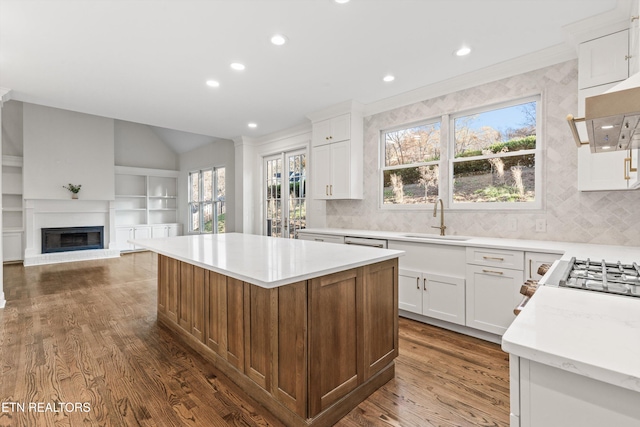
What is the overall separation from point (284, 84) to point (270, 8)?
1367 millimetres

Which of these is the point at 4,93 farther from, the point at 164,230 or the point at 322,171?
the point at 164,230

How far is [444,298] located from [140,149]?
355 inches

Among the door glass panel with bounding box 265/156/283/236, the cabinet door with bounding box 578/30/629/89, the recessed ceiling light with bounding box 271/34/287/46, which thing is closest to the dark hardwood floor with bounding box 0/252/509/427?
the cabinet door with bounding box 578/30/629/89

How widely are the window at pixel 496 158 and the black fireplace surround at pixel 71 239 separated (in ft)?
26.7

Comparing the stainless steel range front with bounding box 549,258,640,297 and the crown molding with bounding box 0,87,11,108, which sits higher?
the crown molding with bounding box 0,87,11,108

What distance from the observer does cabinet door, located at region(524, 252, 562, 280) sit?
2.37 metres

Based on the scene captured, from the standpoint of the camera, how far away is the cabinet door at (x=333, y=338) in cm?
160

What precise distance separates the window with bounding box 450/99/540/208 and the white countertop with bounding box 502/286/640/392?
2.35 meters

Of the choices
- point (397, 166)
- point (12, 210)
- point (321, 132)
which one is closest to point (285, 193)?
point (321, 132)

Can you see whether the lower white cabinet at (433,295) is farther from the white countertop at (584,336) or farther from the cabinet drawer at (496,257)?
the white countertop at (584,336)

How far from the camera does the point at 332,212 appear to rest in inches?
191

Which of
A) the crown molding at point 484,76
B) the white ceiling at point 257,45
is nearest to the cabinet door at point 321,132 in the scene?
the white ceiling at point 257,45

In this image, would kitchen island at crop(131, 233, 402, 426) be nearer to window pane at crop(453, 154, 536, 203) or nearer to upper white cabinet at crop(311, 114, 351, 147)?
window pane at crop(453, 154, 536, 203)

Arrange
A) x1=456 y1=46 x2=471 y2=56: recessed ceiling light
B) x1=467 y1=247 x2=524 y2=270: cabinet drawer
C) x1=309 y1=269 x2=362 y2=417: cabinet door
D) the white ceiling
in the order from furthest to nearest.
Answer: x1=456 y1=46 x2=471 y2=56: recessed ceiling light → x1=467 y1=247 x2=524 y2=270: cabinet drawer → the white ceiling → x1=309 y1=269 x2=362 y2=417: cabinet door
